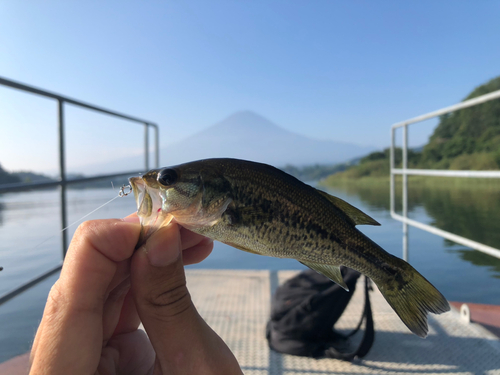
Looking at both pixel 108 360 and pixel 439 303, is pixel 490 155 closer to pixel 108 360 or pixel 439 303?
pixel 439 303

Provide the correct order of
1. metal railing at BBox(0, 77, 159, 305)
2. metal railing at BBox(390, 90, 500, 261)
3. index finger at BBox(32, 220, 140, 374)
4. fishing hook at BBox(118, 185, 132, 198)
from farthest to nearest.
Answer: metal railing at BBox(390, 90, 500, 261) < metal railing at BBox(0, 77, 159, 305) < fishing hook at BBox(118, 185, 132, 198) < index finger at BBox(32, 220, 140, 374)

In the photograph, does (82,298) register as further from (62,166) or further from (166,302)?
(62,166)

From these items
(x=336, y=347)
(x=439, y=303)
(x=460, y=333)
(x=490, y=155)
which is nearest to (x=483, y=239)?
(x=490, y=155)

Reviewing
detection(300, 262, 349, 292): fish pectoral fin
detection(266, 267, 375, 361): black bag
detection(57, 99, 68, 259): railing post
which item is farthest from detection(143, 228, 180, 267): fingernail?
detection(266, 267, 375, 361): black bag

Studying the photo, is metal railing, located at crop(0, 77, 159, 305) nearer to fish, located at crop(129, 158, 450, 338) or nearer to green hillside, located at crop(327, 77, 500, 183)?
fish, located at crop(129, 158, 450, 338)

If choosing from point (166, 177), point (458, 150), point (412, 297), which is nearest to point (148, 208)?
point (166, 177)

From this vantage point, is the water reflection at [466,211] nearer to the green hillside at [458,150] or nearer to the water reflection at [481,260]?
the water reflection at [481,260]
